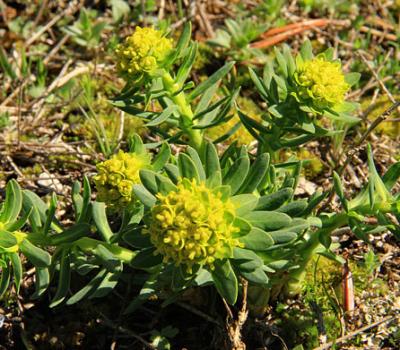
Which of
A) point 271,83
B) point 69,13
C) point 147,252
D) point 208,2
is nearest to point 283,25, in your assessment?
point 208,2

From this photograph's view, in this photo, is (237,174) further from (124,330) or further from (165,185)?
(124,330)

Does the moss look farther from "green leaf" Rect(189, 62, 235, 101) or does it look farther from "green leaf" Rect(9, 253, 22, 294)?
"green leaf" Rect(9, 253, 22, 294)

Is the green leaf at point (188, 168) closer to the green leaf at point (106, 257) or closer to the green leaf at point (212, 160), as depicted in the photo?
the green leaf at point (212, 160)

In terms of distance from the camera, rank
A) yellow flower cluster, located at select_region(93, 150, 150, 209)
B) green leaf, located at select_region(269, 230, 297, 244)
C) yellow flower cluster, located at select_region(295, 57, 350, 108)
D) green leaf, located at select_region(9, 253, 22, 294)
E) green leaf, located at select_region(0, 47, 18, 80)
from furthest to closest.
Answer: green leaf, located at select_region(0, 47, 18, 80) < yellow flower cluster, located at select_region(295, 57, 350, 108) < yellow flower cluster, located at select_region(93, 150, 150, 209) < green leaf, located at select_region(9, 253, 22, 294) < green leaf, located at select_region(269, 230, 297, 244)

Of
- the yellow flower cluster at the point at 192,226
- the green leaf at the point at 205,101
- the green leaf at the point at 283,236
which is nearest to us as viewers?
the yellow flower cluster at the point at 192,226

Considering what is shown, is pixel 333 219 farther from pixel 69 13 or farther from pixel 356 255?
pixel 69 13

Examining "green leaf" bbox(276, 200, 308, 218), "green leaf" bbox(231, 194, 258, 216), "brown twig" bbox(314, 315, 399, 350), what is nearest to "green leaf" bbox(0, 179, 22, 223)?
"green leaf" bbox(231, 194, 258, 216)

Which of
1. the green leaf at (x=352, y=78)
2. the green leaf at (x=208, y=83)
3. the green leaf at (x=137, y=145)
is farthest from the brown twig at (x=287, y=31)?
the green leaf at (x=137, y=145)
